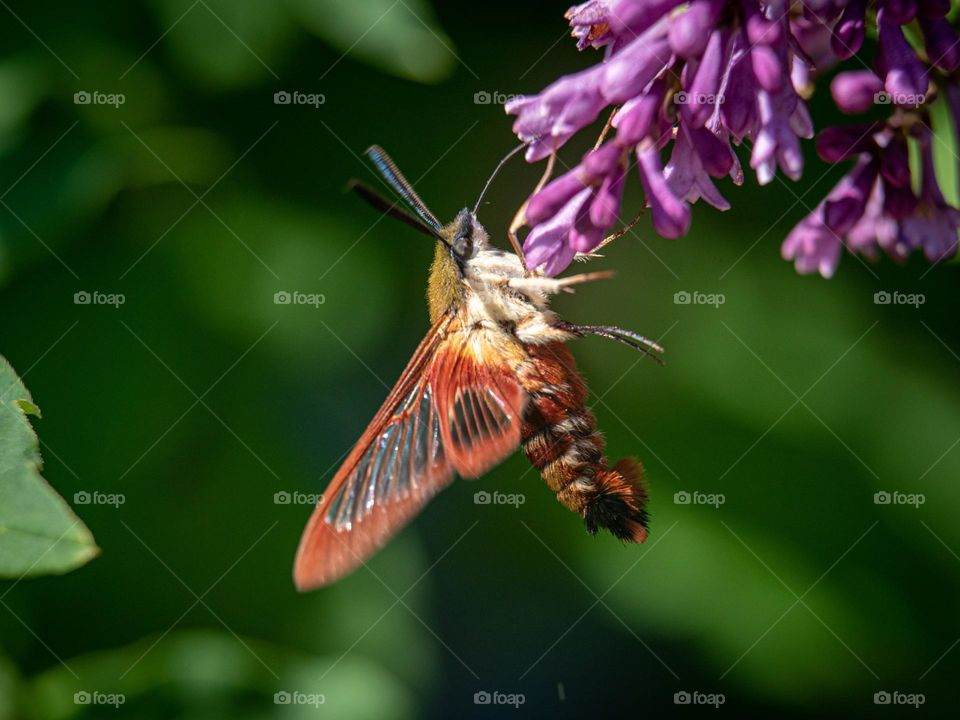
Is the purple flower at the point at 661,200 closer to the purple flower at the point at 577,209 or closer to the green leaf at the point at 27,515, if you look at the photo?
the purple flower at the point at 577,209

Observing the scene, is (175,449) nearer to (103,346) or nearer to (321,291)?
(103,346)

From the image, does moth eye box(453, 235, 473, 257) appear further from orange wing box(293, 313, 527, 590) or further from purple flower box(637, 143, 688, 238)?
purple flower box(637, 143, 688, 238)

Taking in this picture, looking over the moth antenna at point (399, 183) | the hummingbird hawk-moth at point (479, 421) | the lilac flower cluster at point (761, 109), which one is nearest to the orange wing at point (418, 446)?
the hummingbird hawk-moth at point (479, 421)

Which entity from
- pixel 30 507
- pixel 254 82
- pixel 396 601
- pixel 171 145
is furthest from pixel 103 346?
pixel 30 507

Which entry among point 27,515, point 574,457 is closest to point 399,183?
point 574,457

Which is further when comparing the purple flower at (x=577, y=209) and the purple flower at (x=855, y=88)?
the purple flower at (x=577, y=209)

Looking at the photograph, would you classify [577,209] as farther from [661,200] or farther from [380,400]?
[380,400]
